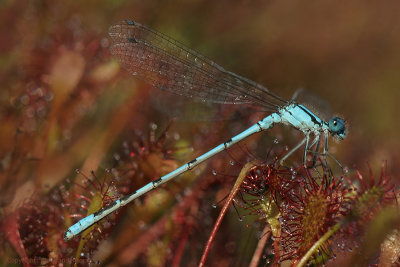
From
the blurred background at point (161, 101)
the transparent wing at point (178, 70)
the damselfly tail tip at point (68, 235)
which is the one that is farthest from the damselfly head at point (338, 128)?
the damselfly tail tip at point (68, 235)

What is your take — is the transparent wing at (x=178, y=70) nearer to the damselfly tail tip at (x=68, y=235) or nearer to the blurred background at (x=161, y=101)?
the blurred background at (x=161, y=101)

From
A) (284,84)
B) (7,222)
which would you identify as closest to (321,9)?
(284,84)

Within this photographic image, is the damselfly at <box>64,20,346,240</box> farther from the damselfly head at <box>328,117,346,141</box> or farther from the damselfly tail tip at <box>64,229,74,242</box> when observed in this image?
the damselfly tail tip at <box>64,229,74,242</box>

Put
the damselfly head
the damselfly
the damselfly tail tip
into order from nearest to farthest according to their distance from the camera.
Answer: the damselfly tail tip → the damselfly head → the damselfly

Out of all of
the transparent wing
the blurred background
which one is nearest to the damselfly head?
the blurred background

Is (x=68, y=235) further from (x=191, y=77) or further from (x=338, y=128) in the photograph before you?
(x=338, y=128)
